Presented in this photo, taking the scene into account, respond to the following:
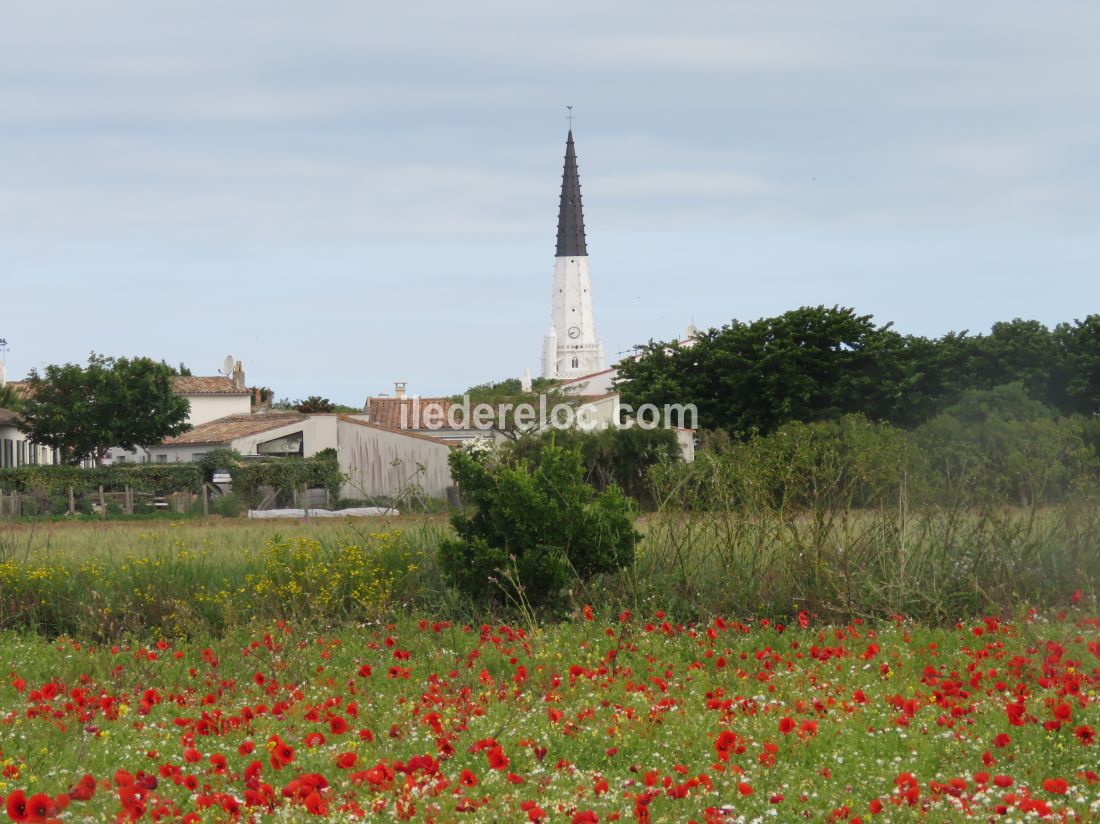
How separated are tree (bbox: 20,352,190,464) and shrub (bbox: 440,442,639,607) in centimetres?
4682

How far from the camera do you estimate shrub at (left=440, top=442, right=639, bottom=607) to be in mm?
11414

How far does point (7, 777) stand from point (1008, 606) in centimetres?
797

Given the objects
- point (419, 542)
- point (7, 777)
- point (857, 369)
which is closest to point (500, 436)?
point (857, 369)

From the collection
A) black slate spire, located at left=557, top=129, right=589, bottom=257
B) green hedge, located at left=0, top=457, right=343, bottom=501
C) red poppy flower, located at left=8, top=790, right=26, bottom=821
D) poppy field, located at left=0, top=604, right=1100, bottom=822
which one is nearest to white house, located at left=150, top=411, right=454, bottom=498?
green hedge, located at left=0, top=457, right=343, bottom=501

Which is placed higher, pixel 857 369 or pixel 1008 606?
pixel 857 369

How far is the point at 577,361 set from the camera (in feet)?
488

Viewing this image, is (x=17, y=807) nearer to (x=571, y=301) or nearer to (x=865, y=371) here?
(x=865, y=371)

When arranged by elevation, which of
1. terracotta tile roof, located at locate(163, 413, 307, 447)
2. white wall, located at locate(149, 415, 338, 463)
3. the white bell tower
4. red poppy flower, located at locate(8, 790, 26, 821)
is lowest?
red poppy flower, located at locate(8, 790, 26, 821)

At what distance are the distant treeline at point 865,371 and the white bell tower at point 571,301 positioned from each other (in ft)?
256

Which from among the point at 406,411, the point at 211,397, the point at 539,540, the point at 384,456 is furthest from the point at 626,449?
the point at 211,397

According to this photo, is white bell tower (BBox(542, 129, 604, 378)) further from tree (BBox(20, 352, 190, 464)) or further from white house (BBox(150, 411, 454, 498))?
tree (BBox(20, 352, 190, 464))

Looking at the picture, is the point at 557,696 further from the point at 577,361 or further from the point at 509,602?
the point at 577,361

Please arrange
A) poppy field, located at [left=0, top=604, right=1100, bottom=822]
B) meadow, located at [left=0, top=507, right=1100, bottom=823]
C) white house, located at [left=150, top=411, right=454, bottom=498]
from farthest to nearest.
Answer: white house, located at [left=150, top=411, right=454, bottom=498] → meadow, located at [left=0, top=507, right=1100, bottom=823] → poppy field, located at [left=0, top=604, right=1100, bottom=822]

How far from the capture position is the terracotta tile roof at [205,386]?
248 feet
